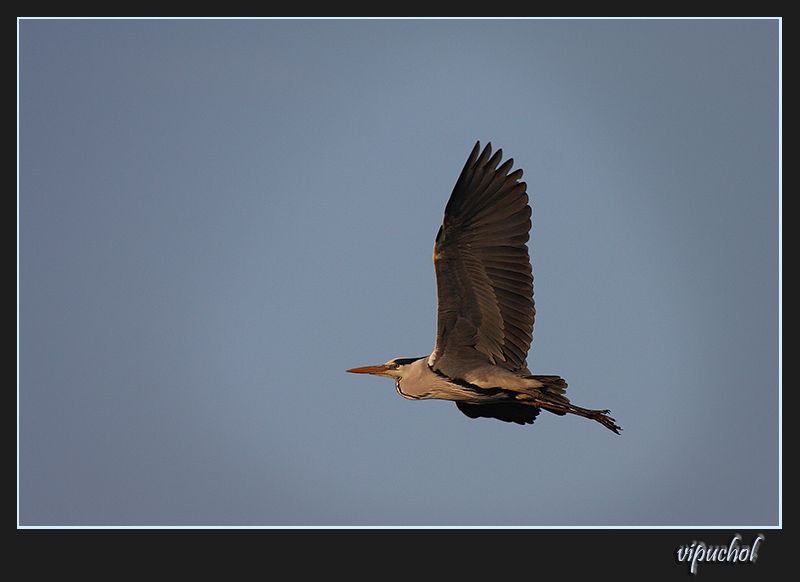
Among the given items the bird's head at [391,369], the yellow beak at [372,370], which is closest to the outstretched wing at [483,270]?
the bird's head at [391,369]

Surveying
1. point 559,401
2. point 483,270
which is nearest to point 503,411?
point 559,401

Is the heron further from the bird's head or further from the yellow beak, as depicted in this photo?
the yellow beak

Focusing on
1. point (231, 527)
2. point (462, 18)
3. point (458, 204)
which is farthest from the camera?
point (462, 18)

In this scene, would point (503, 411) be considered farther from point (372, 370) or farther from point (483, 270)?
point (483, 270)

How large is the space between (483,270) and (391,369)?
4.64 ft

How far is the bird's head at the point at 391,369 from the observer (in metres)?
7.55

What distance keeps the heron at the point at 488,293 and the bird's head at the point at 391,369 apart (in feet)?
1.31

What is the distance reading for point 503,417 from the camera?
7902 mm

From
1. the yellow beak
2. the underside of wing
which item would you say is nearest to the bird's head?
Result: the yellow beak

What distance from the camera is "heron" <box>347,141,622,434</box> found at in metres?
6.88

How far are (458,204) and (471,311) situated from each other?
36.0 inches

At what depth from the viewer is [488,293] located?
6984 millimetres
